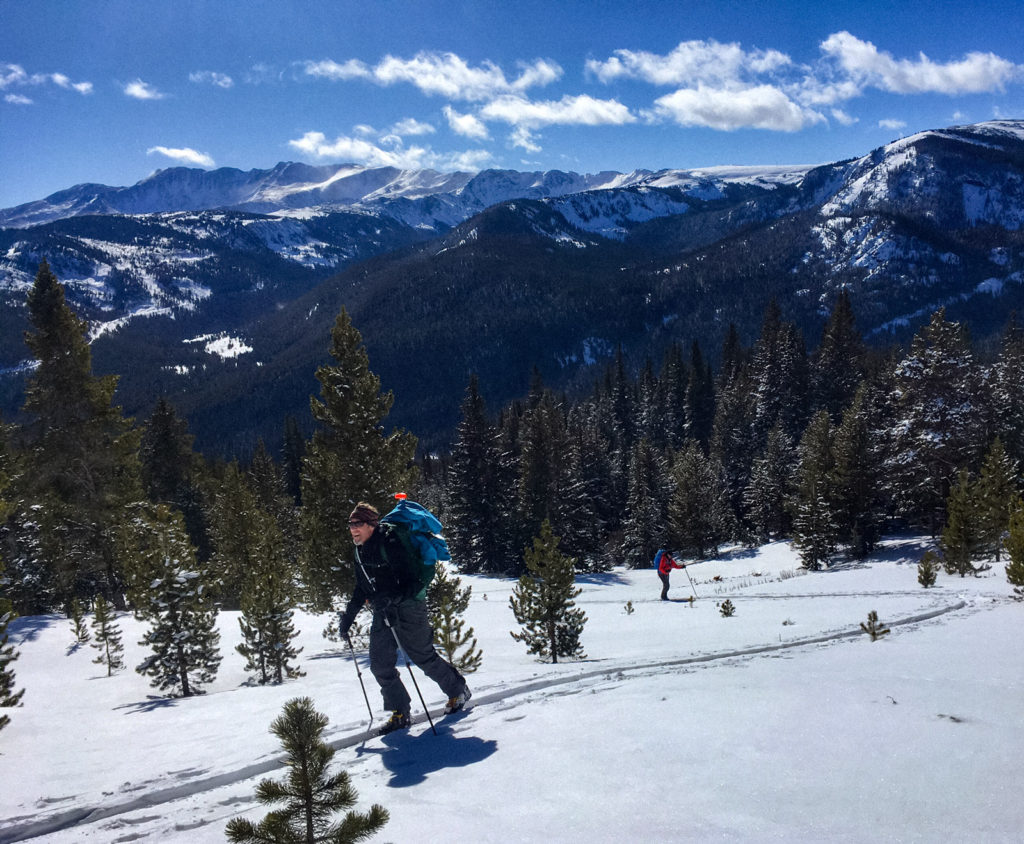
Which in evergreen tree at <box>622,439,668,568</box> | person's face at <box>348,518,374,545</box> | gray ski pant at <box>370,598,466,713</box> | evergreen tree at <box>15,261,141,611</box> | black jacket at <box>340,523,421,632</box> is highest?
evergreen tree at <box>15,261,141,611</box>

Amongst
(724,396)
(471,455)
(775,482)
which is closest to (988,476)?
(775,482)

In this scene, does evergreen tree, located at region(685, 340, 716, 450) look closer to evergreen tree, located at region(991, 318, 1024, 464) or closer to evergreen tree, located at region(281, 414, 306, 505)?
evergreen tree, located at region(991, 318, 1024, 464)

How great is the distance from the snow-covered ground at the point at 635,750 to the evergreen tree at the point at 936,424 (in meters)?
19.6

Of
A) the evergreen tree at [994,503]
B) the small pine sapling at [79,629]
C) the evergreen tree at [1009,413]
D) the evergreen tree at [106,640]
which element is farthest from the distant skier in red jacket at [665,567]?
the evergreen tree at [1009,413]

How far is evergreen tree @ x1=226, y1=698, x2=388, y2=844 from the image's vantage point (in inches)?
93.5

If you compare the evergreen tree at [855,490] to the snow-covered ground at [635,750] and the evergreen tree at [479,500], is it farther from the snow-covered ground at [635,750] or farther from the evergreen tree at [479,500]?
the evergreen tree at [479,500]

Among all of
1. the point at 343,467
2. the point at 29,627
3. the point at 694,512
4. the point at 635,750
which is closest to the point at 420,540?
the point at 635,750

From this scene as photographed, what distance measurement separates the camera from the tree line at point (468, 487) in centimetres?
1099

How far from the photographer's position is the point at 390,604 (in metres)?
5.48

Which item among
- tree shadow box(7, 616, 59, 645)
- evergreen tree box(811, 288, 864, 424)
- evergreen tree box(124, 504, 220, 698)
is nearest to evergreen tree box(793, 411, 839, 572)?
evergreen tree box(124, 504, 220, 698)

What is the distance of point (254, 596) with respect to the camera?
33.2ft

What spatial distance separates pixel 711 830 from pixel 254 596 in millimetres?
9058

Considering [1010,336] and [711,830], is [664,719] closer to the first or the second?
[711,830]

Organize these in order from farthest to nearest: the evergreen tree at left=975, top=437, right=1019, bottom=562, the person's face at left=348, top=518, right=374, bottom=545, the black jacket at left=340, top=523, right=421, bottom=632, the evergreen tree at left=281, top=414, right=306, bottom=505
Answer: the evergreen tree at left=281, top=414, right=306, bottom=505 → the evergreen tree at left=975, top=437, right=1019, bottom=562 → the person's face at left=348, top=518, right=374, bottom=545 → the black jacket at left=340, top=523, right=421, bottom=632
